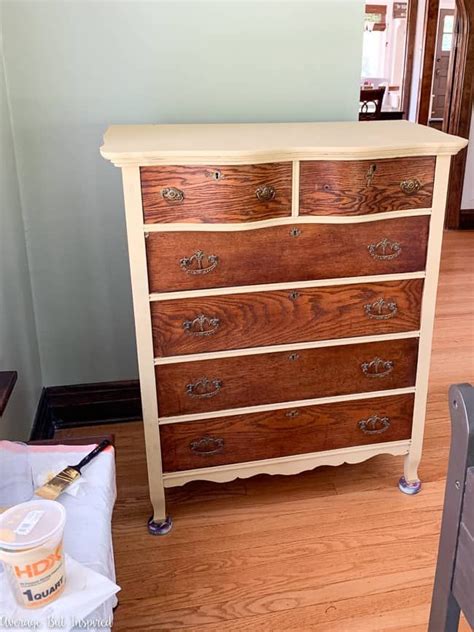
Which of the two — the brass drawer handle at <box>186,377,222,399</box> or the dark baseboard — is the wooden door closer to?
the dark baseboard

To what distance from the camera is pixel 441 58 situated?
23.5 feet

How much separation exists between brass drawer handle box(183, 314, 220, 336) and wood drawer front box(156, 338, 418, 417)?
0.09 meters

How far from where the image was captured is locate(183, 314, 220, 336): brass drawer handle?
1570 mm

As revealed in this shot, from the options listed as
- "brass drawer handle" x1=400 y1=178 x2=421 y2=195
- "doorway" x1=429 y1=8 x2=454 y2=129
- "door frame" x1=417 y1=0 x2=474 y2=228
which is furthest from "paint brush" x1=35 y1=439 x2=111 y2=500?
"doorway" x1=429 y1=8 x2=454 y2=129

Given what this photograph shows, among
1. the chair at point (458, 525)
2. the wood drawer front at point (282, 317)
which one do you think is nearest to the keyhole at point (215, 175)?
Result: the wood drawer front at point (282, 317)

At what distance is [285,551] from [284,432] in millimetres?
330

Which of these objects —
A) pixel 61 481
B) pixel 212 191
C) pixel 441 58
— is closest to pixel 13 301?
pixel 212 191

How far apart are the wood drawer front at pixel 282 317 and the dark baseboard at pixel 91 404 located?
2.52 feet

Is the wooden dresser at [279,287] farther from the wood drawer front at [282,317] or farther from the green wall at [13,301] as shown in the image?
the green wall at [13,301]

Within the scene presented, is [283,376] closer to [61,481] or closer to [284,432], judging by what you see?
[284,432]

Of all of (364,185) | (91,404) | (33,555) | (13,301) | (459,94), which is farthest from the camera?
(459,94)

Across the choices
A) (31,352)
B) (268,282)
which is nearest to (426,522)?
(268,282)

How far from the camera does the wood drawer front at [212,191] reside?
1430 millimetres

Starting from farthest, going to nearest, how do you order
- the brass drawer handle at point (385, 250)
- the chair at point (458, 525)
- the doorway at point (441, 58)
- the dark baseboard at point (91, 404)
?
1. the doorway at point (441, 58)
2. the dark baseboard at point (91, 404)
3. the brass drawer handle at point (385, 250)
4. the chair at point (458, 525)
